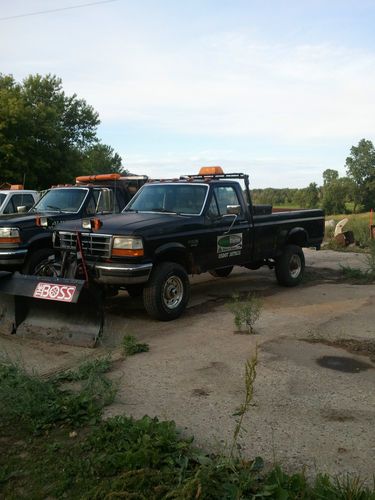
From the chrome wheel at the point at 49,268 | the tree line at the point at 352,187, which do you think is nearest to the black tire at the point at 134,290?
the chrome wheel at the point at 49,268

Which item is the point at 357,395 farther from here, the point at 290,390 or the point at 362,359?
the point at 362,359

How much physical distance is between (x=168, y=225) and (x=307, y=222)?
12.9 feet

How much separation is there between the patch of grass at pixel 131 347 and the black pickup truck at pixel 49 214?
2.72 meters

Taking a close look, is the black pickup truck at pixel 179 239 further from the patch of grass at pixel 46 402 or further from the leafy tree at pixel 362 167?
the leafy tree at pixel 362 167

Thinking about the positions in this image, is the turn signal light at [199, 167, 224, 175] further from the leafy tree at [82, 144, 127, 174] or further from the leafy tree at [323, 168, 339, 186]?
the leafy tree at [323, 168, 339, 186]

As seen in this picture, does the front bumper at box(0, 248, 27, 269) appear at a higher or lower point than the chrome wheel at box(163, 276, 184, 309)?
higher

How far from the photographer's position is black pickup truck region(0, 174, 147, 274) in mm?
8492

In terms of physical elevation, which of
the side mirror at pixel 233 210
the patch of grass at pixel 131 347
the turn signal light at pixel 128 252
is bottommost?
the patch of grass at pixel 131 347

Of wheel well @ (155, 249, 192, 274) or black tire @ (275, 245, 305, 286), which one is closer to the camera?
wheel well @ (155, 249, 192, 274)

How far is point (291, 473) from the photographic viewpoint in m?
3.22

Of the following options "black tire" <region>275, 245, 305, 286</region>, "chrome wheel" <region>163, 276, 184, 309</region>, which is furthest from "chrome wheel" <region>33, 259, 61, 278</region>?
"black tire" <region>275, 245, 305, 286</region>

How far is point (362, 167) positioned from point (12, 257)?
3740 inches

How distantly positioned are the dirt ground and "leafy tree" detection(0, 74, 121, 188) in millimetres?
17664

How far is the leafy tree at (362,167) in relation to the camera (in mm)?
92488
